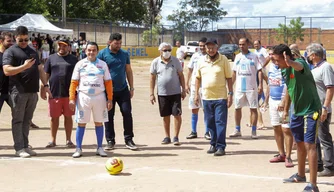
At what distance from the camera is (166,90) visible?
11.7 meters

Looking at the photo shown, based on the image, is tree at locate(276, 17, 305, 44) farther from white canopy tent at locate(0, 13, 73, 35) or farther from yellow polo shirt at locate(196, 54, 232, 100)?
yellow polo shirt at locate(196, 54, 232, 100)

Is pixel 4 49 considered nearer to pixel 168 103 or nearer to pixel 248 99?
pixel 168 103

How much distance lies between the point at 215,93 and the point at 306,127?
327 centimetres

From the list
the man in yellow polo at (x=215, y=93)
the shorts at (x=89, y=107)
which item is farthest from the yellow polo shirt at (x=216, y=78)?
the shorts at (x=89, y=107)

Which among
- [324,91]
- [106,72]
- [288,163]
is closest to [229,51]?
[106,72]

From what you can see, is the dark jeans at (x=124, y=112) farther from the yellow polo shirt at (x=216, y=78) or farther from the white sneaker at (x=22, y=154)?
the white sneaker at (x=22, y=154)

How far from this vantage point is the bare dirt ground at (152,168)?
25.9ft

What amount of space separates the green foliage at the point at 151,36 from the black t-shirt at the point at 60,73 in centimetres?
4425

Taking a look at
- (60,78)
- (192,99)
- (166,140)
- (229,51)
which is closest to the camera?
(60,78)

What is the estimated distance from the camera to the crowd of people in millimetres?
8234

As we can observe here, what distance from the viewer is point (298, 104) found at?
7699 mm

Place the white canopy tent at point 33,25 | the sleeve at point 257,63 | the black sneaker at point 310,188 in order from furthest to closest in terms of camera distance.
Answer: the white canopy tent at point 33,25, the sleeve at point 257,63, the black sneaker at point 310,188

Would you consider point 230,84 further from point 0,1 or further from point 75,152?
point 0,1

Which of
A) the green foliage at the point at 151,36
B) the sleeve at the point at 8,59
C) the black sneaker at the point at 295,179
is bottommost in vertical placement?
the black sneaker at the point at 295,179
